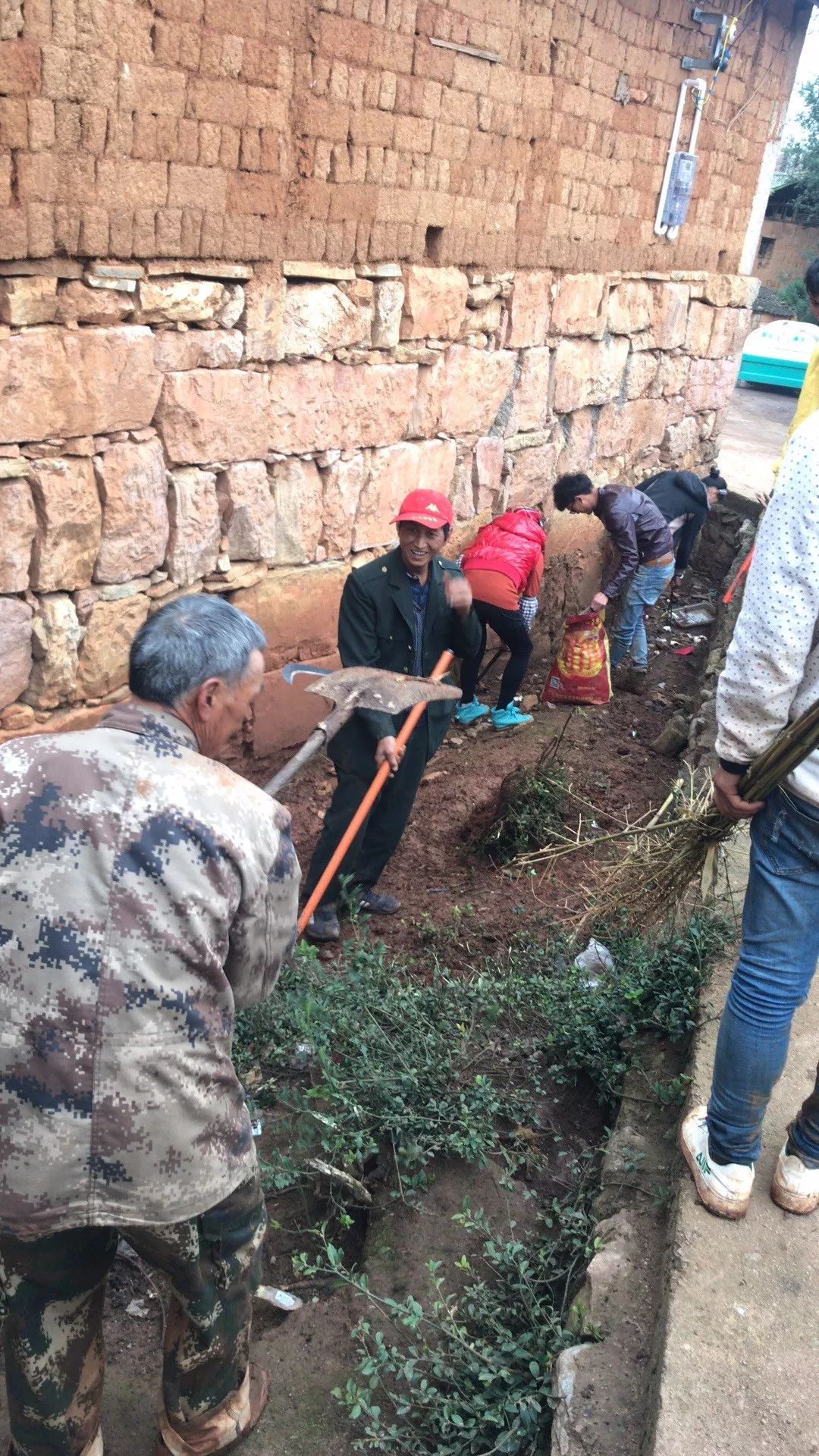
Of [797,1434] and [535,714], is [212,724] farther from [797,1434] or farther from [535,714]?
[535,714]

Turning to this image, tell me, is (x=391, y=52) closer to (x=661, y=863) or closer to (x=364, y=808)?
(x=364, y=808)

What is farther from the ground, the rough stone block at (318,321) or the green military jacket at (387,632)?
the rough stone block at (318,321)

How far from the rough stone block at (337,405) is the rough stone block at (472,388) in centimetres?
41

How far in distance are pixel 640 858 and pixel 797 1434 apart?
1520mm

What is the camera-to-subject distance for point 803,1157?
99.2 inches

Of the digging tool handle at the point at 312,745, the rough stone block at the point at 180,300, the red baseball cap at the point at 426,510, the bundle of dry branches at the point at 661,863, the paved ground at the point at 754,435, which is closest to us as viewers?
the digging tool handle at the point at 312,745

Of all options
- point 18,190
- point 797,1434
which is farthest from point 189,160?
point 797,1434

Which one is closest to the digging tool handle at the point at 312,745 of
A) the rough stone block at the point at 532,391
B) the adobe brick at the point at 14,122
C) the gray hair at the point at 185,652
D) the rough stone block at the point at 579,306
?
the gray hair at the point at 185,652

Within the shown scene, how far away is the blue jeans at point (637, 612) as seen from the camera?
780 cm

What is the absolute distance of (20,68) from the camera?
3611mm

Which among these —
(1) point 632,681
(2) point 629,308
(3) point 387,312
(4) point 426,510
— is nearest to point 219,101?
(3) point 387,312

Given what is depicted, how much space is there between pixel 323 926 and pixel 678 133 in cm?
649

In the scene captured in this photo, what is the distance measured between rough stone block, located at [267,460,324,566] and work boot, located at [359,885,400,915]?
167cm

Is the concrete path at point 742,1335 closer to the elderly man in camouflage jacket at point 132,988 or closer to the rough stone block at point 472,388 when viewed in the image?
the elderly man in camouflage jacket at point 132,988
